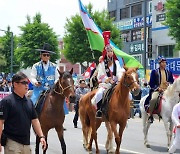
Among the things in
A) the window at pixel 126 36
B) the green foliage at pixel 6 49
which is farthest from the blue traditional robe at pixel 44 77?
the green foliage at pixel 6 49

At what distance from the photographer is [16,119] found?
20.0ft

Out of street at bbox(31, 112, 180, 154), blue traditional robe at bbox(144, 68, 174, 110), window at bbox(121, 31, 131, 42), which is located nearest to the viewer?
street at bbox(31, 112, 180, 154)

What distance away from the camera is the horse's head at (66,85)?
30.9 ft

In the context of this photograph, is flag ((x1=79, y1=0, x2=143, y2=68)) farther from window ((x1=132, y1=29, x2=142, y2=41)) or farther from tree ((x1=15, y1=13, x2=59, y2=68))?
window ((x1=132, y1=29, x2=142, y2=41))

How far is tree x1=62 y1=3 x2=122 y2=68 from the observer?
156 ft

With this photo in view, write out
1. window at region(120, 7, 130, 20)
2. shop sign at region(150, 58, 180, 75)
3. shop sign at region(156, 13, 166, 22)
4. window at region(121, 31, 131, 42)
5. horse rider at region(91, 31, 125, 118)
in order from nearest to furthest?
horse rider at region(91, 31, 125, 118) < shop sign at region(150, 58, 180, 75) < shop sign at region(156, 13, 166, 22) < window at region(121, 31, 131, 42) < window at region(120, 7, 130, 20)

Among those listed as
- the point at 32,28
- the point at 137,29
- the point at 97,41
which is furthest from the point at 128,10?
the point at 97,41

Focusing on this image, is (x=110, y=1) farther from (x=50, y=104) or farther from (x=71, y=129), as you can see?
(x=50, y=104)

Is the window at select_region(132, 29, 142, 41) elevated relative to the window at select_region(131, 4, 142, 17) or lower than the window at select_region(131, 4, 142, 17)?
lower

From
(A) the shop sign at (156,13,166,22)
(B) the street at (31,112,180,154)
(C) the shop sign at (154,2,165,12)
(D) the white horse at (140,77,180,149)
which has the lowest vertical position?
(B) the street at (31,112,180,154)

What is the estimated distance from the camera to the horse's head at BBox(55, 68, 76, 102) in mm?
9422

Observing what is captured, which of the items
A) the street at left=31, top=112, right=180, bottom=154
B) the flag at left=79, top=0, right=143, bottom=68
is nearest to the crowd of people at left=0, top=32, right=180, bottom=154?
the street at left=31, top=112, right=180, bottom=154

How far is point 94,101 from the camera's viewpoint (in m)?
11.3

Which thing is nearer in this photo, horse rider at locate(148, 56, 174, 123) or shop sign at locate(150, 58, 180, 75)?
horse rider at locate(148, 56, 174, 123)
